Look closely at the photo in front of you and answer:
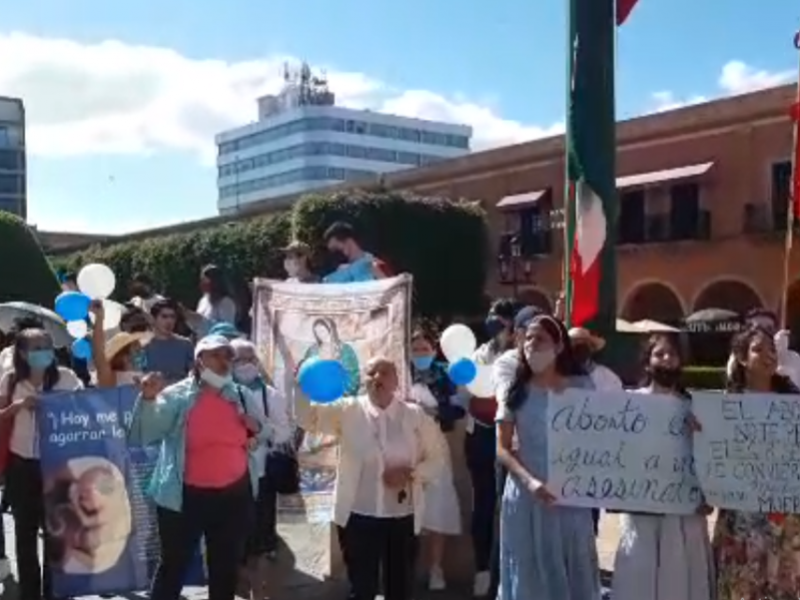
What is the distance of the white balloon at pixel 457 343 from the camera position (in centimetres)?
791

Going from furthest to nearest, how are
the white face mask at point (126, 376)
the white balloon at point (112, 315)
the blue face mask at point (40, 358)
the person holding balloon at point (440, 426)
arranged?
the white balloon at point (112, 315) < the white face mask at point (126, 376) < the person holding balloon at point (440, 426) < the blue face mask at point (40, 358)

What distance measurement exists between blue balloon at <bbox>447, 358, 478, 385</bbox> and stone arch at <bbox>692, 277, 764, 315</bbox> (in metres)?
26.9

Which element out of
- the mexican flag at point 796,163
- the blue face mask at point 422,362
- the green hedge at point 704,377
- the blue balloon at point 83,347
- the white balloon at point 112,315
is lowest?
the green hedge at point 704,377

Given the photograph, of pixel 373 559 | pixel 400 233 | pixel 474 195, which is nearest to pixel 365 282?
pixel 373 559

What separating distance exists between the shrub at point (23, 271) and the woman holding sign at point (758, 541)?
2472 centimetres

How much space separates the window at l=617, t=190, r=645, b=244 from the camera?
1393 inches

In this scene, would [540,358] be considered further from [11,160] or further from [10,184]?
[10,184]

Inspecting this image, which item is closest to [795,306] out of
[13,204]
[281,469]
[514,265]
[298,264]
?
[514,265]

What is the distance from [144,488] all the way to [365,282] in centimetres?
189

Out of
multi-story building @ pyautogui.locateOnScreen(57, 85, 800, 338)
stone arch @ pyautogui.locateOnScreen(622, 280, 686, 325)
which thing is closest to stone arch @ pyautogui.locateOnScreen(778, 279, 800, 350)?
multi-story building @ pyautogui.locateOnScreen(57, 85, 800, 338)

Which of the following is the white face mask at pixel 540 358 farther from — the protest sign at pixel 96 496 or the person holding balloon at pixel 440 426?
the protest sign at pixel 96 496

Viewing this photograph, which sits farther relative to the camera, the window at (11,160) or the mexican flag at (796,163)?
the window at (11,160)

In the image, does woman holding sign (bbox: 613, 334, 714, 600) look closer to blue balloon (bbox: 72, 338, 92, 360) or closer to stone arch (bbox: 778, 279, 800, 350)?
blue balloon (bbox: 72, 338, 92, 360)

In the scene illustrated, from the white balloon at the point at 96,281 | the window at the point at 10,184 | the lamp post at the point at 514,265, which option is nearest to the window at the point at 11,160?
the window at the point at 10,184
